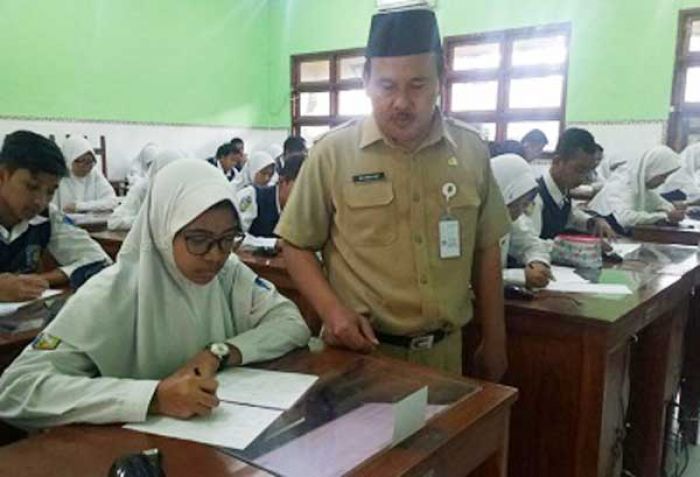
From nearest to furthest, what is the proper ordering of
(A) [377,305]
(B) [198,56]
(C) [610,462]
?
→ 1. (A) [377,305]
2. (C) [610,462]
3. (B) [198,56]

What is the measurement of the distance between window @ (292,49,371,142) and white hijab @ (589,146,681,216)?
4308 mm

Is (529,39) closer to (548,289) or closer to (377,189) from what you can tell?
(548,289)

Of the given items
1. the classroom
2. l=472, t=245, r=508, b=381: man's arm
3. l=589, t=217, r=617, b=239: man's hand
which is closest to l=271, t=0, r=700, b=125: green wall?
the classroom

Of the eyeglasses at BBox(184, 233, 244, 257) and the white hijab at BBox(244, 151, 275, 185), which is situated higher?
the white hijab at BBox(244, 151, 275, 185)

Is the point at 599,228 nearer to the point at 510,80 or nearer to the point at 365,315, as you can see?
the point at 365,315

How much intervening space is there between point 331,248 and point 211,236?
0.49 m

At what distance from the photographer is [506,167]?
240 cm

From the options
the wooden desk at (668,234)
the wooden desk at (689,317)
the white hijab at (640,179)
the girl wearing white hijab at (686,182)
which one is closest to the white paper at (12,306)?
the wooden desk at (689,317)

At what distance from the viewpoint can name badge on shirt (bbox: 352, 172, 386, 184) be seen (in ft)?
5.14

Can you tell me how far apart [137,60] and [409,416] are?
738 centimetres

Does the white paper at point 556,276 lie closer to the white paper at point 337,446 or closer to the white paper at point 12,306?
the white paper at point 337,446

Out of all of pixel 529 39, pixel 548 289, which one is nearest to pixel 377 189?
pixel 548 289

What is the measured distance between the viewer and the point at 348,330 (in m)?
1.41

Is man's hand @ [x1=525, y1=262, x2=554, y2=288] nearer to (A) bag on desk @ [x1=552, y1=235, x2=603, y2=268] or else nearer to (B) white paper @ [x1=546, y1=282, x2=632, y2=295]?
(B) white paper @ [x1=546, y1=282, x2=632, y2=295]
